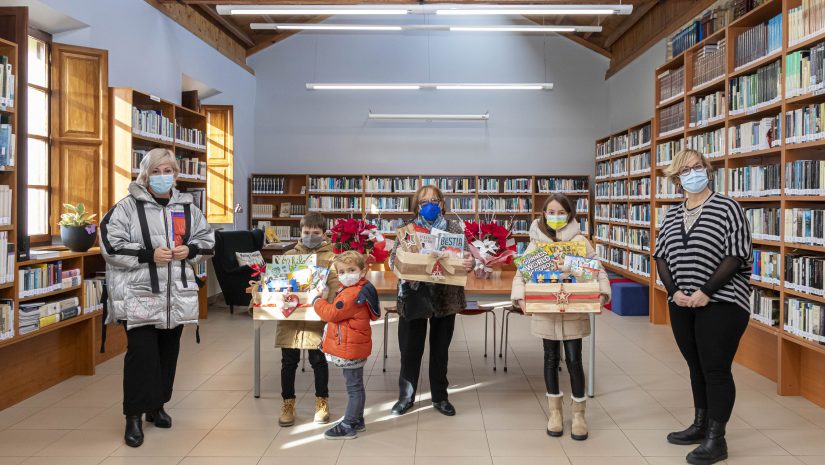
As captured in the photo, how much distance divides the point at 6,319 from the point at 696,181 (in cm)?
402

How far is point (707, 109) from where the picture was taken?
5.56 meters

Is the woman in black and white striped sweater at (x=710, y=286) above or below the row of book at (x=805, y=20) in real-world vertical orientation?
below

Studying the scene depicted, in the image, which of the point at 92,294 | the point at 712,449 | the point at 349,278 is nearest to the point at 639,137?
the point at 712,449

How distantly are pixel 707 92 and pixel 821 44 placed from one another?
205 cm

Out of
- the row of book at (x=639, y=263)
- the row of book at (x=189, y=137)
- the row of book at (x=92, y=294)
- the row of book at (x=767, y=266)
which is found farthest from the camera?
the row of book at (x=639, y=263)

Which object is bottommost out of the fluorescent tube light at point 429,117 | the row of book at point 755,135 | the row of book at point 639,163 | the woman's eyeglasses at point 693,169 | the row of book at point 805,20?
the woman's eyeglasses at point 693,169

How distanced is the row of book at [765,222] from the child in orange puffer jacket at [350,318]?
2780 mm

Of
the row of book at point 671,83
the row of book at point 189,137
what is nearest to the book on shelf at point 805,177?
the row of book at point 671,83

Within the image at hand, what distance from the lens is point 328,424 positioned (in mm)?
3590

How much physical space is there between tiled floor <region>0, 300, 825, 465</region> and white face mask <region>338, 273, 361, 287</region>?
0.86m

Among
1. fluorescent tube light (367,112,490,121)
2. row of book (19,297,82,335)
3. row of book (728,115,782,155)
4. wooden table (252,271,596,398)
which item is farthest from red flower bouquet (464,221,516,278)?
fluorescent tube light (367,112,490,121)

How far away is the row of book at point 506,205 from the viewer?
34.5 ft

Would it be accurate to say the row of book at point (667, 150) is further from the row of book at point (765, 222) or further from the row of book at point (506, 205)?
the row of book at point (506, 205)

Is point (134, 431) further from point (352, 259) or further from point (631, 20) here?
point (631, 20)
